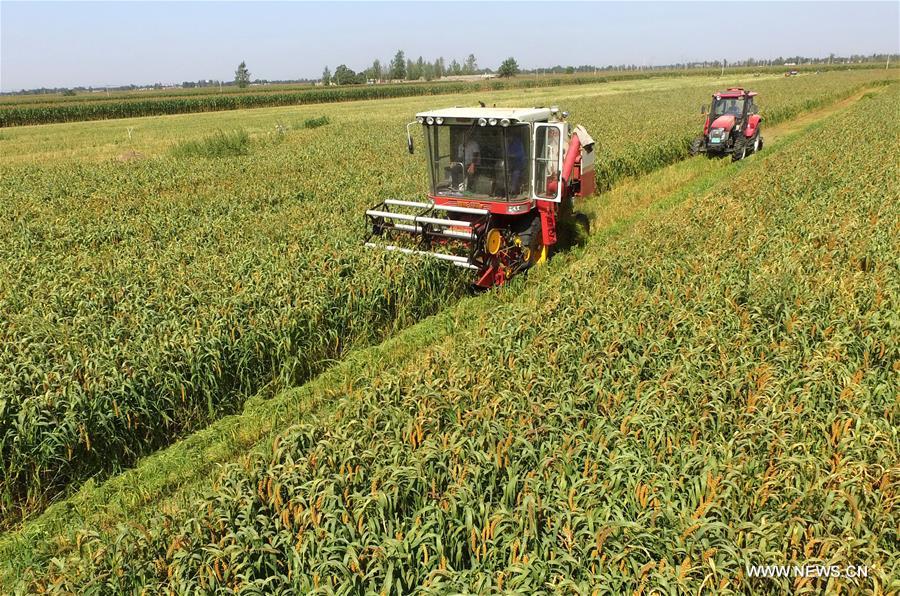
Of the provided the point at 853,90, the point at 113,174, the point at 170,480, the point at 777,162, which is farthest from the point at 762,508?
the point at 853,90

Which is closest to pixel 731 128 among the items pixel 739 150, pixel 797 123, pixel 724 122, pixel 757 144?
pixel 724 122

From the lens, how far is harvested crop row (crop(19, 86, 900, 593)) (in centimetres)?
317

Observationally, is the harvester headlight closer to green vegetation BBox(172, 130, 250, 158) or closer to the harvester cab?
the harvester cab

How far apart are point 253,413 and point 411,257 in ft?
11.7

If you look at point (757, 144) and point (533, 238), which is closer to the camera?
point (533, 238)

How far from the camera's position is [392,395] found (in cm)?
513

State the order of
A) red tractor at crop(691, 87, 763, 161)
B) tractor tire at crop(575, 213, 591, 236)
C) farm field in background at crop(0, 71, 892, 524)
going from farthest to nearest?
red tractor at crop(691, 87, 763, 161) < tractor tire at crop(575, 213, 591, 236) < farm field in background at crop(0, 71, 892, 524)

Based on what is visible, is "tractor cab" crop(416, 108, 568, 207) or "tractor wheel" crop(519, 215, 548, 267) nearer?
"tractor cab" crop(416, 108, 568, 207)

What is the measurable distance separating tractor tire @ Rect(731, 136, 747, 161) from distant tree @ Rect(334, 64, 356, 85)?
10493cm

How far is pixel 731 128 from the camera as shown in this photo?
64.6 ft

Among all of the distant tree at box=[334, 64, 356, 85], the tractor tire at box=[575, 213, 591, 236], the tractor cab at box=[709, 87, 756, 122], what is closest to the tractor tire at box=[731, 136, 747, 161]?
the tractor cab at box=[709, 87, 756, 122]

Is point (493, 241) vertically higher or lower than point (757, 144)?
lower

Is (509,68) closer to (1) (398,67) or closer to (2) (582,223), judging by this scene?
(1) (398,67)

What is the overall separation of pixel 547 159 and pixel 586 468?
646cm
